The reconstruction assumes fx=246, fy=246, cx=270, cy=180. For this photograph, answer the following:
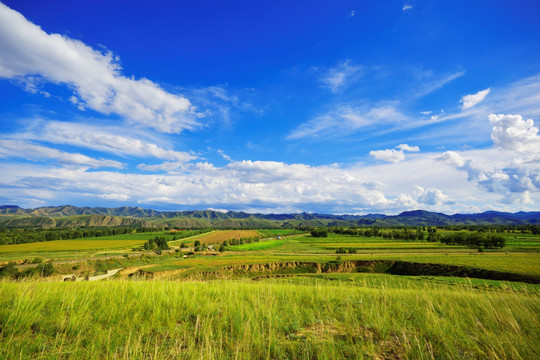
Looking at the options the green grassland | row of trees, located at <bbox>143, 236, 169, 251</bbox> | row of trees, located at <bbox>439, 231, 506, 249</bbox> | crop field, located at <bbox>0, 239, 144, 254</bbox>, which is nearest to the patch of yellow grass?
crop field, located at <bbox>0, 239, 144, 254</bbox>

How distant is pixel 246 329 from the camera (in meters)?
4.55

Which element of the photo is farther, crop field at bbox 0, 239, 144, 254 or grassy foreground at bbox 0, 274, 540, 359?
crop field at bbox 0, 239, 144, 254

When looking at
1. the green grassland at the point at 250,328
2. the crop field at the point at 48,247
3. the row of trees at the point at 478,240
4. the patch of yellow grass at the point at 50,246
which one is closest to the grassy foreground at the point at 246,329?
the green grassland at the point at 250,328

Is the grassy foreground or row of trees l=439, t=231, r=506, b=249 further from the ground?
the grassy foreground

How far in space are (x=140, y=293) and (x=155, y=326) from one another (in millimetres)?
2383

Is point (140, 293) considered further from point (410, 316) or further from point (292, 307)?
point (410, 316)

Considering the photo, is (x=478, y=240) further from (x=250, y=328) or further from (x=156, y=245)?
(x=156, y=245)

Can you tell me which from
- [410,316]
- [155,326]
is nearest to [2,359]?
[155,326]

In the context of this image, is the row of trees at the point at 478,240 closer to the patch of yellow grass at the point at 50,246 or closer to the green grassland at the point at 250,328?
the green grassland at the point at 250,328

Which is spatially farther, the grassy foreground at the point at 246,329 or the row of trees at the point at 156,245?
the row of trees at the point at 156,245

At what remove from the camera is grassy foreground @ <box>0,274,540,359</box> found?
4.02 meters

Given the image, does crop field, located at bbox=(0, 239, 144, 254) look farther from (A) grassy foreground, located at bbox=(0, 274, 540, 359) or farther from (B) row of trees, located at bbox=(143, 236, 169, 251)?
(A) grassy foreground, located at bbox=(0, 274, 540, 359)

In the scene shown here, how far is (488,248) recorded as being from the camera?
86.1 meters

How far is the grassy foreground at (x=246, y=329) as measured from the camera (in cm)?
402
